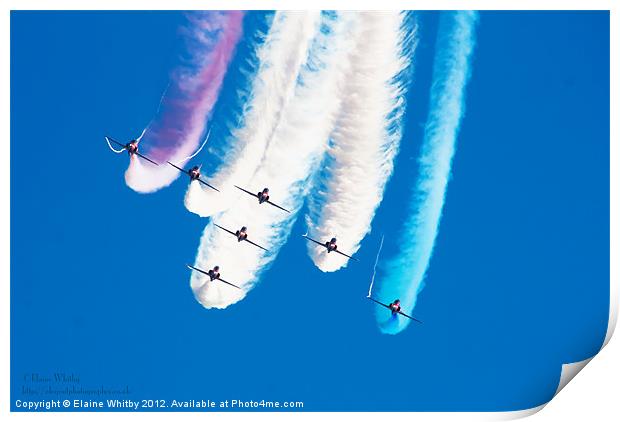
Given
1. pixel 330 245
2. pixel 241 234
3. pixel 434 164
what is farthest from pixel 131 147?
pixel 434 164

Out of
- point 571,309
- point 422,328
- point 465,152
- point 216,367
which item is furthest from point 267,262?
point 571,309

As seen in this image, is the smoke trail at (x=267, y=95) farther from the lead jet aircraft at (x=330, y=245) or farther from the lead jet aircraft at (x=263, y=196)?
the lead jet aircraft at (x=330, y=245)

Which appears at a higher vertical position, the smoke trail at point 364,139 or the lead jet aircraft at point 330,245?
the smoke trail at point 364,139

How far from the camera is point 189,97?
3520mm

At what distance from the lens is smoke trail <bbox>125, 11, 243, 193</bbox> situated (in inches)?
138

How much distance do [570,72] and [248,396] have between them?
201 centimetres

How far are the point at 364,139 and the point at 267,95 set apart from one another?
0.46 meters

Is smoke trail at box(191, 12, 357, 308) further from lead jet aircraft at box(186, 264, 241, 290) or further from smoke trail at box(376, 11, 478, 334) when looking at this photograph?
smoke trail at box(376, 11, 478, 334)

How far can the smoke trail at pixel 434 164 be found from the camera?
352 cm

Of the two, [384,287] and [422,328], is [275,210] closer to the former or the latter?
[384,287]

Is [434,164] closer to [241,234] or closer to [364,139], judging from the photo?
[364,139]

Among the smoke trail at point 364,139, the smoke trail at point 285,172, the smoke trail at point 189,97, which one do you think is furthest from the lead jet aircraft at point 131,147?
the smoke trail at point 364,139

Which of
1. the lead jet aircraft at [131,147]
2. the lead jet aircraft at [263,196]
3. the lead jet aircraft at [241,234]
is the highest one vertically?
the lead jet aircraft at [131,147]

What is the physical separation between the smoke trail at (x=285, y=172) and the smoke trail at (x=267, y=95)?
0.03 m
